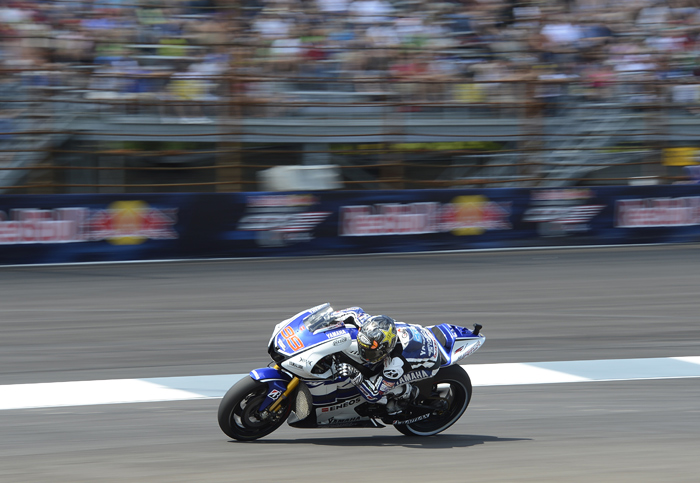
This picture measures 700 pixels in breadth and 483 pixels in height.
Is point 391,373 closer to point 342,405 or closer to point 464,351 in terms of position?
point 342,405

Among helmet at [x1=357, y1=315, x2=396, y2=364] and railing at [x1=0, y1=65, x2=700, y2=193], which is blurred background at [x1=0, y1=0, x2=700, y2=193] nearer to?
railing at [x1=0, y1=65, x2=700, y2=193]

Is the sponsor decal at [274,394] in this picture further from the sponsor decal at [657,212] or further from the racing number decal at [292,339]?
the sponsor decal at [657,212]

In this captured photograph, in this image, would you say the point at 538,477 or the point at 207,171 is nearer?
the point at 538,477

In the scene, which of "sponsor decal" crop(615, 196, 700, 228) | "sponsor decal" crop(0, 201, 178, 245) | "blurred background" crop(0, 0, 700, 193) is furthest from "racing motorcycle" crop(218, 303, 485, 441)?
"sponsor decal" crop(615, 196, 700, 228)

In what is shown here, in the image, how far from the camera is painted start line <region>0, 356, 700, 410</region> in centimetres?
734

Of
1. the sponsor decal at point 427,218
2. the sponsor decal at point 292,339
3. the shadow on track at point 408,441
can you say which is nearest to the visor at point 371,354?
the sponsor decal at point 292,339

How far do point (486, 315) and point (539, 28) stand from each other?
8617 millimetres

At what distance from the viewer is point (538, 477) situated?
17.0 feet

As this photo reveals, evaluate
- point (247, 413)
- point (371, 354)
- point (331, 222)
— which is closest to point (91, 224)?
point (331, 222)

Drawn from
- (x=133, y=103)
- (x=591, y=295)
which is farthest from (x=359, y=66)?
(x=591, y=295)

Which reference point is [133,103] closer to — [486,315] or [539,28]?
[486,315]

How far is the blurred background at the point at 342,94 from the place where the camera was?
14.3m

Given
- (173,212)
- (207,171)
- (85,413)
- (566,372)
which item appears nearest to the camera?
(85,413)

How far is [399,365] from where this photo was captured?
5.81m
